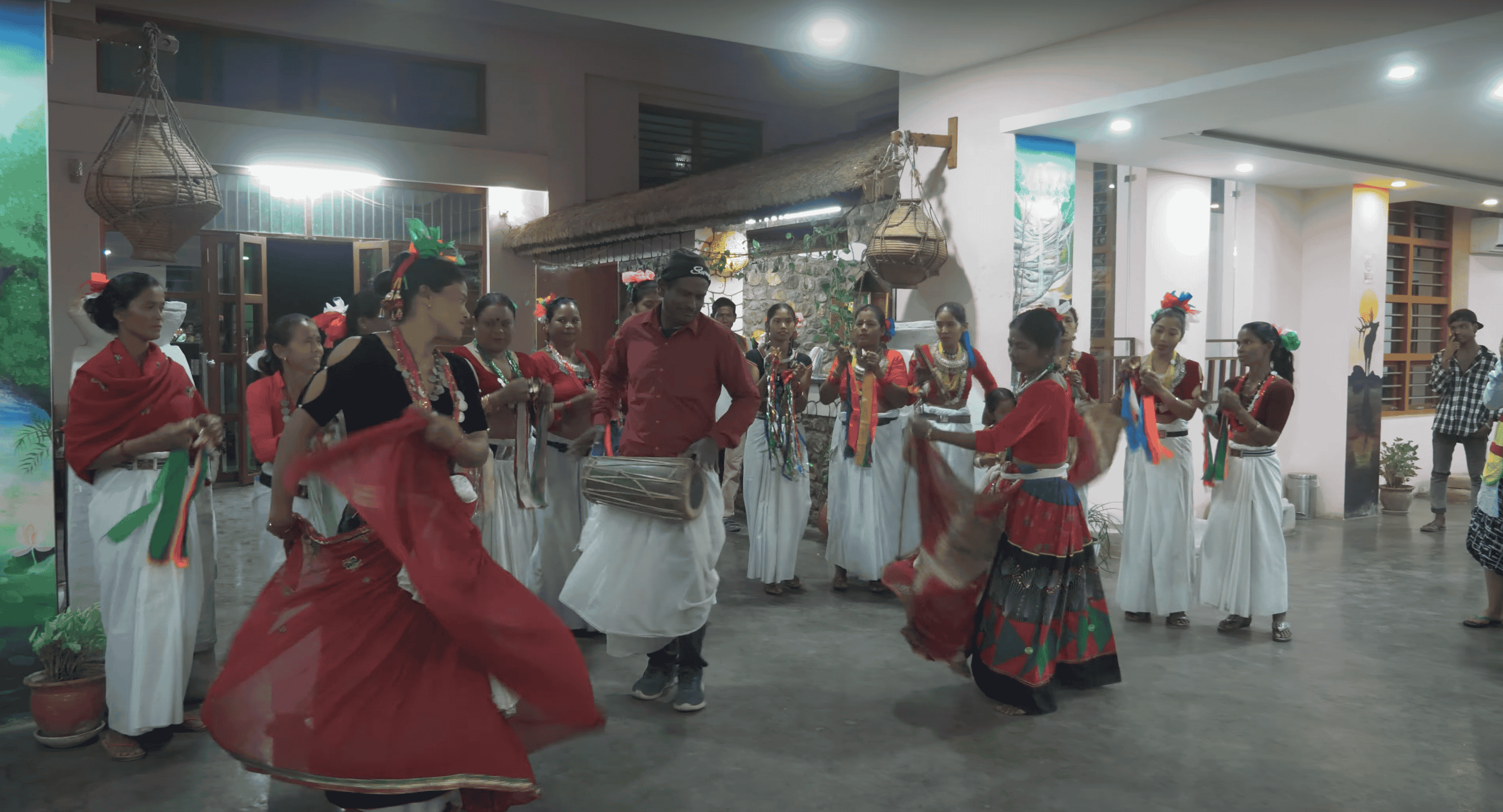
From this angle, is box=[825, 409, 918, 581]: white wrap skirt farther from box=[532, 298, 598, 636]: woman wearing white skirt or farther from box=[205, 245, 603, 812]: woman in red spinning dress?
box=[205, 245, 603, 812]: woman in red spinning dress

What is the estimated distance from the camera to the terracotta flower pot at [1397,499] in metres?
9.52

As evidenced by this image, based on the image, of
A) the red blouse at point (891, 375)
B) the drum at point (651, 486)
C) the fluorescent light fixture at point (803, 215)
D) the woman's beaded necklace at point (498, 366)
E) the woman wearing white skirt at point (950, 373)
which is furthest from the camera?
the fluorescent light fixture at point (803, 215)

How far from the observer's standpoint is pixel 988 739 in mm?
3801

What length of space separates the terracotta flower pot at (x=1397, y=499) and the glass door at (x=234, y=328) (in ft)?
36.9

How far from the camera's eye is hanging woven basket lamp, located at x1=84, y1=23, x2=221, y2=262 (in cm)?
425

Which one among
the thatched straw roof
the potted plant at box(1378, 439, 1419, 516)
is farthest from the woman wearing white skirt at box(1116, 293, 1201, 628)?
the potted plant at box(1378, 439, 1419, 516)

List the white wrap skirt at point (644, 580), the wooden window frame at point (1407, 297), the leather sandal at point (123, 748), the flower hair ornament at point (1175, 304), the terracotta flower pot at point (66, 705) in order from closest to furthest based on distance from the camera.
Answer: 1. the leather sandal at point (123, 748)
2. the terracotta flower pot at point (66, 705)
3. the white wrap skirt at point (644, 580)
4. the flower hair ornament at point (1175, 304)
5. the wooden window frame at point (1407, 297)

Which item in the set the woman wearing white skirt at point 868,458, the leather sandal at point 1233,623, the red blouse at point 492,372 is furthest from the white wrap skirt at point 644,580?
the leather sandal at point 1233,623

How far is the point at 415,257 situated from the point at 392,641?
1055 millimetres

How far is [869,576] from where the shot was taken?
20.2 feet

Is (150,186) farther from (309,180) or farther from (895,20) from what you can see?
(309,180)

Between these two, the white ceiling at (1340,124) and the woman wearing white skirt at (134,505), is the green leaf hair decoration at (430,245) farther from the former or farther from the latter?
the white ceiling at (1340,124)

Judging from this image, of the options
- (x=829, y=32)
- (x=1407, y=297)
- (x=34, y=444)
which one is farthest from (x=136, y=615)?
(x=1407, y=297)

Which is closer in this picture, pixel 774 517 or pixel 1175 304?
pixel 1175 304
